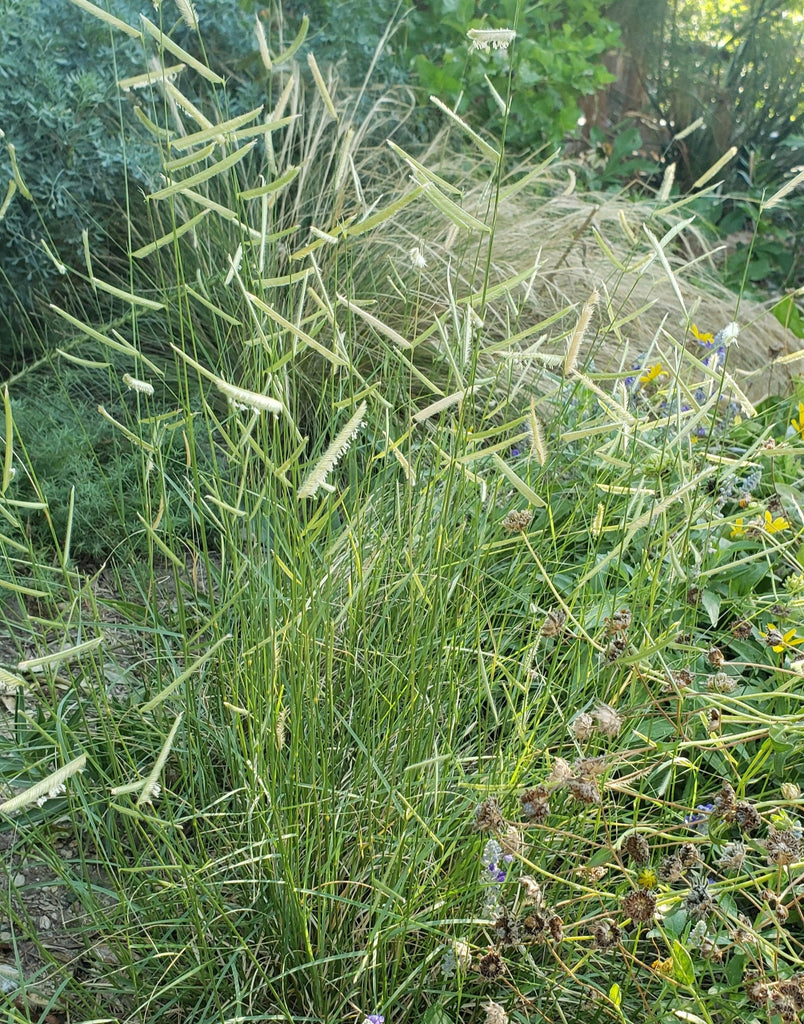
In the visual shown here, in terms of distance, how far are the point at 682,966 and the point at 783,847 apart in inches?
7.5

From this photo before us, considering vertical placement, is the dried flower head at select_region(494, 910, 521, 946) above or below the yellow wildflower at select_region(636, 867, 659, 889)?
below

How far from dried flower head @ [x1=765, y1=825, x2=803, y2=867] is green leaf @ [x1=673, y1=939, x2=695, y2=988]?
6.0 inches

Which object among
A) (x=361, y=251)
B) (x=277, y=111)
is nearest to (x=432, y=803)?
(x=277, y=111)

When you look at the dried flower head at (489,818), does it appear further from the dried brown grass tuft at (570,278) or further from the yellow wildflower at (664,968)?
the dried brown grass tuft at (570,278)

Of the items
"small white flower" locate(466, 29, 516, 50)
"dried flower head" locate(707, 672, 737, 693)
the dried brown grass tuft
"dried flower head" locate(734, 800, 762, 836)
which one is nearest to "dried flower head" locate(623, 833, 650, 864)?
"dried flower head" locate(734, 800, 762, 836)

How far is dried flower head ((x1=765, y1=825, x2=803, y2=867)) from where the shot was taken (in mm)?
1082

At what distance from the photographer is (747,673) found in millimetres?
1968

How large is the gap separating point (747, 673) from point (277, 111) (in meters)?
1.37

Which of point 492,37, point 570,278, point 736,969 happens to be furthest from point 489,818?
point 570,278

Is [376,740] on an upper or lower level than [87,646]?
lower

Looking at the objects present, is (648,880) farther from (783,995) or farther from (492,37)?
(492,37)

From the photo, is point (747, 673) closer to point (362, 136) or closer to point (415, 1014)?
point (415, 1014)

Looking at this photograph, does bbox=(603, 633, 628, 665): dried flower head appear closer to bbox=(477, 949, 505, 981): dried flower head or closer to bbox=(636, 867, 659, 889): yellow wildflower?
bbox=(636, 867, 659, 889): yellow wildflower

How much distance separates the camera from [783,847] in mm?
1110
